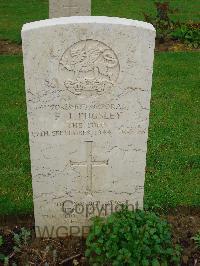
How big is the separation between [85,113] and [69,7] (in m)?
5.84

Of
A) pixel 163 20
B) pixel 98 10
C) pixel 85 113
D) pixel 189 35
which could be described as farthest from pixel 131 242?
pixel 98 10

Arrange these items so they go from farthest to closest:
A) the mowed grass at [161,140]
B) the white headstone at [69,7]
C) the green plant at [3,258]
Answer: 1. the white headstone at [69,7]
2. the mowed grass at [161,140]
3. the green plant at [3,258]

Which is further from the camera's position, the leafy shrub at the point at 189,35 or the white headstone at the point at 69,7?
the leafy shrub at the point at 189,35

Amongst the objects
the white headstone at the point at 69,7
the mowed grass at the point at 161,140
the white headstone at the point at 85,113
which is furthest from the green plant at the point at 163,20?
the white headstone at the point at 85,113

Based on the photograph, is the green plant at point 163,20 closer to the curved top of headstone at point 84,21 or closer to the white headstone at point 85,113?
the white headstone at point 85,113

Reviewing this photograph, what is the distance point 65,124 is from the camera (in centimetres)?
379

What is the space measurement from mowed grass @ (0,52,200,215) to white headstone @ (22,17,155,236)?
61 cm

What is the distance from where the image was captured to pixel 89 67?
3580mm

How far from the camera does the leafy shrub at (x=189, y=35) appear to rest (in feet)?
32.9

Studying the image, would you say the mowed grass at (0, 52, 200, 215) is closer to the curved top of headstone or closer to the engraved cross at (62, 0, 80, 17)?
the engraved cross at (62, 0, 80, 17)

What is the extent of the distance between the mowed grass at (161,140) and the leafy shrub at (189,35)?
4.23 feet

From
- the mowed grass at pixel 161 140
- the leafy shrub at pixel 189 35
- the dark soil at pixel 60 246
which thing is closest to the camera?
the dark soil at pixel 60 246

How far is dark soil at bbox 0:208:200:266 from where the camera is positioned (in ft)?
13.2

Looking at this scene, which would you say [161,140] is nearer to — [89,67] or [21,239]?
[21,239]
